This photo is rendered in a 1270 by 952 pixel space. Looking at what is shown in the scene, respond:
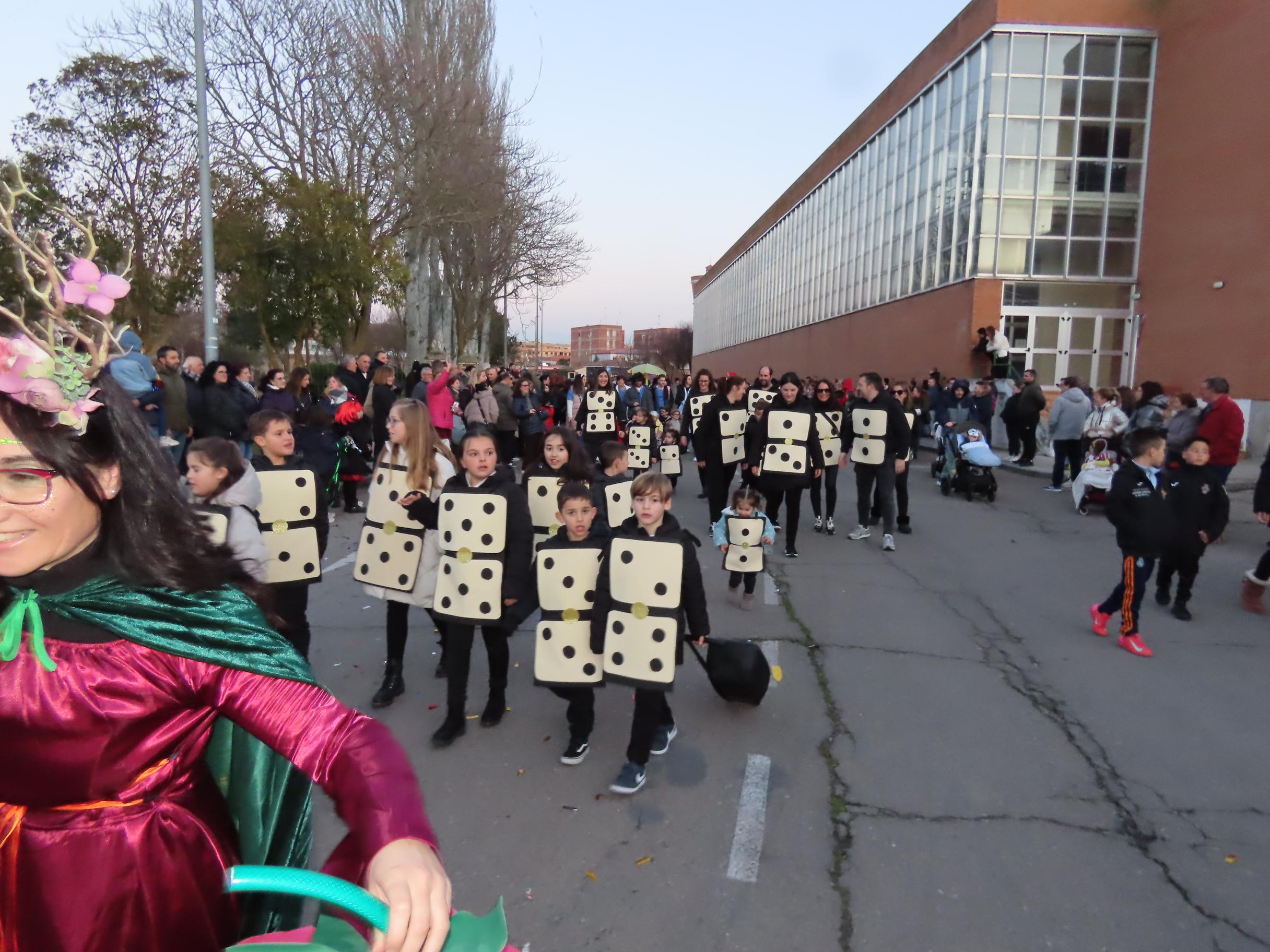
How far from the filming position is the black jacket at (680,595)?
4051mm

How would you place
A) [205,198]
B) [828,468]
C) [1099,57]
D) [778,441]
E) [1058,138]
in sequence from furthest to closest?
1. [1058,138]
2. [1099,57]
3. [205,198]
4. [828,468]
5. [778,441]

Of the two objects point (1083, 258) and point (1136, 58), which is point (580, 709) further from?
point (1136, 58)

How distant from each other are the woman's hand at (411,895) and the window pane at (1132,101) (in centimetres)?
2546

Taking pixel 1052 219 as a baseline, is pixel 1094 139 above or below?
above

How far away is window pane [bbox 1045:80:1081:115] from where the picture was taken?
21109 millimetres

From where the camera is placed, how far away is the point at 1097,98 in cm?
2103

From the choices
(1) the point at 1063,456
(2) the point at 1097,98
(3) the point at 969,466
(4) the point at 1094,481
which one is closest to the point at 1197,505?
(4) the point at 1094,481

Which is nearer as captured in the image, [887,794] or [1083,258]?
[887,794]

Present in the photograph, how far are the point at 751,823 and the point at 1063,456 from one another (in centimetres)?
1171

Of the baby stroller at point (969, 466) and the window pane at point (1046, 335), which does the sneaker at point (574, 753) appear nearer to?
the baby stroller at point (969, 466)

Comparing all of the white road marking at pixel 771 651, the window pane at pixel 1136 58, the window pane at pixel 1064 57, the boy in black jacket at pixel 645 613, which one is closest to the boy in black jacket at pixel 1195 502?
the white road marking at pixel 771 651

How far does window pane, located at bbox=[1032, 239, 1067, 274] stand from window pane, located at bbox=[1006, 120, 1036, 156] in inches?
94.2

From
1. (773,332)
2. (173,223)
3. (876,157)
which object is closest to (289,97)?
(173,223)

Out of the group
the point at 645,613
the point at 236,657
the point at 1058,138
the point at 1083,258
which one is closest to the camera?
the point at 236,657
